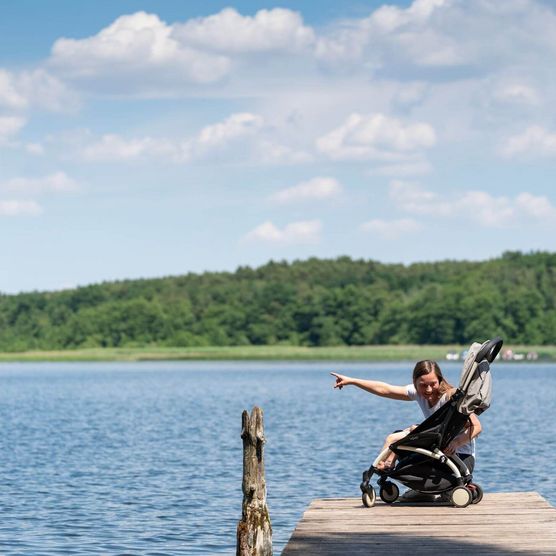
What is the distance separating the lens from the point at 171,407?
5544 centimetres

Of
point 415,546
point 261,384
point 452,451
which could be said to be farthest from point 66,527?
point 261,384

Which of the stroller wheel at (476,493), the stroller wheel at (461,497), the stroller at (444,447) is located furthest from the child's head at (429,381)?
the stroller wheel at (476,493)

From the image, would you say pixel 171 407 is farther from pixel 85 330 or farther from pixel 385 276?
pixel 385 276

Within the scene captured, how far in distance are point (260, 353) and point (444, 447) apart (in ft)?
460

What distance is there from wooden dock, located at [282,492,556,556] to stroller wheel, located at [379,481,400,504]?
8 cm

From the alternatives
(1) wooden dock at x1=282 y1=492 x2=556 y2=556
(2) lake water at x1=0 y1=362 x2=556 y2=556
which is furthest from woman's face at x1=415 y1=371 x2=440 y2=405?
(2) lake water at x1=0 y1=362 x2=556 y2=556

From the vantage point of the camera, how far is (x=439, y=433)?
12.4 m

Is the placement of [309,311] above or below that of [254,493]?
above

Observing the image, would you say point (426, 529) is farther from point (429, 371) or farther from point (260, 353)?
point (260, 353)

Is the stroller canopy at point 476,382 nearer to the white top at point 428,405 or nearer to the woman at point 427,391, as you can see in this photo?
the woman at point 427,391

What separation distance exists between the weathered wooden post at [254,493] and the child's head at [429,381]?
1.69m

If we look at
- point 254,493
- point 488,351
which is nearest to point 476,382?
point 488,351

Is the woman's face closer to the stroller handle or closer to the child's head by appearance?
the child's head

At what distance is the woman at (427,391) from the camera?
12.5 m
